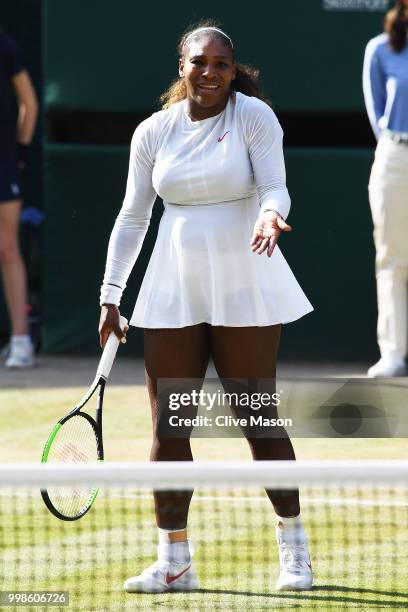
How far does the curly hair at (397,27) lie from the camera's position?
7016 millimetres

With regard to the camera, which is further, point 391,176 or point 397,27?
point 391,176

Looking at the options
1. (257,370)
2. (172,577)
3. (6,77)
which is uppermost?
(6,77)

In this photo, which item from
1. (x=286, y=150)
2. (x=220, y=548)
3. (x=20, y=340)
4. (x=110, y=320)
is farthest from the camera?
(x=286, y=150)

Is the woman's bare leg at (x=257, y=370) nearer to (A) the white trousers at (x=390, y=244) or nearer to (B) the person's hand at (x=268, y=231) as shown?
(B) the person's hand at (x=268, y=231)

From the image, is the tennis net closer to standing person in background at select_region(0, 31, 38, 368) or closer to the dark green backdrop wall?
standing person in background at select_region(0, 31, 38, 368)

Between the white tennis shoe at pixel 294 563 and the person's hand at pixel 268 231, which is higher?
the person's hand at pixel 268 231

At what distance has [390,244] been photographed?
23.9 feet

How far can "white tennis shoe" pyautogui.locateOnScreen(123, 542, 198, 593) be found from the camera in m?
4.16

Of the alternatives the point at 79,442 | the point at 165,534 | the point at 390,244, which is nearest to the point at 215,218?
the point at 79,442

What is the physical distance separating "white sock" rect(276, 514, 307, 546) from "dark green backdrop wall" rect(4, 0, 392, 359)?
3.97m

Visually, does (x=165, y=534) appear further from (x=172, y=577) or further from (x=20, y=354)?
(x=20, y=354)

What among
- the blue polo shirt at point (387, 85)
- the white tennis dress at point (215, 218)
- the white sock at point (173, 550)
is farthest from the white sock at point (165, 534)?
the blue polo shirt at point (387, 85)

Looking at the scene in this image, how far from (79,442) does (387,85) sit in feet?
11.0

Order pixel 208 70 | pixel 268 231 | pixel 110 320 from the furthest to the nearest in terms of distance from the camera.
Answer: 1. pixel 110 320
2. pixel 208 70
3. pixel 268 231
